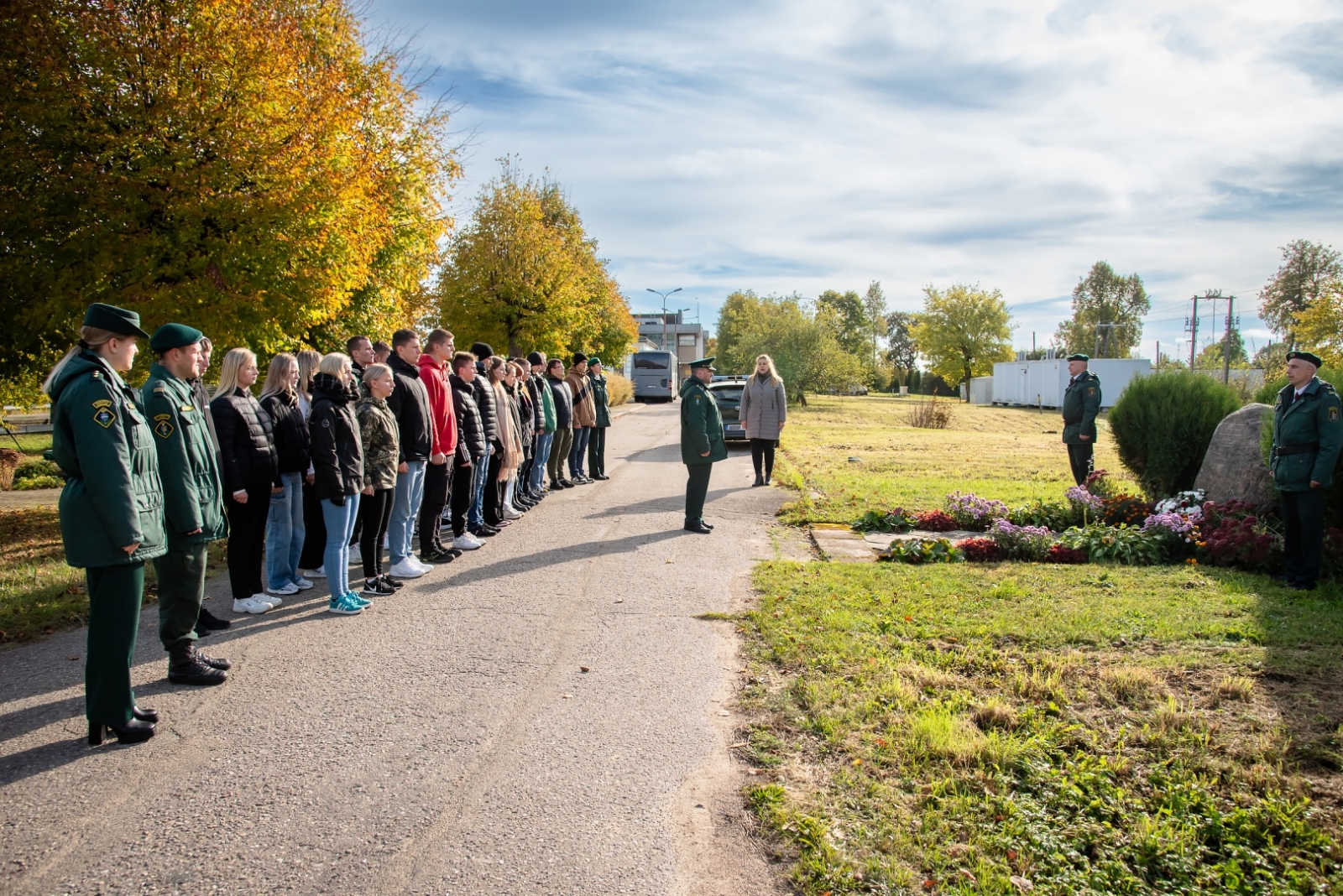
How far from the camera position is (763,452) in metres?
12.8

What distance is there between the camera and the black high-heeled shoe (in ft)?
12.2

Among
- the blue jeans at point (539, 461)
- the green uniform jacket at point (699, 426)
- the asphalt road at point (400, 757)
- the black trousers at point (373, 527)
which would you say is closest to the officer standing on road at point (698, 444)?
the green uniform jacket at point (699, 426)

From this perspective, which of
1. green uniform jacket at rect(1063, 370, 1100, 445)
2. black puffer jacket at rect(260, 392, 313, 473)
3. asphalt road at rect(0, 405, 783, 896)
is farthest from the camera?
green uniform jacket at rect(1063, 370, 1100, 445)

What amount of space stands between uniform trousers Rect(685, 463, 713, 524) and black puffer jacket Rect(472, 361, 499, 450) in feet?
7.41

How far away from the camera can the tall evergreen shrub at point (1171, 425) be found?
9695mm

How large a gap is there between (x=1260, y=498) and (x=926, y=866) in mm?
7389

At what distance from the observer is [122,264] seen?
29.4 ft

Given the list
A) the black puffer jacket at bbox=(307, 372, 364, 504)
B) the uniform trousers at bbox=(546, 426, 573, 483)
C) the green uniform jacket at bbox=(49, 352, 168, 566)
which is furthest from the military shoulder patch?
the uniform trousers at bbox=(546, 426, 573, 483)

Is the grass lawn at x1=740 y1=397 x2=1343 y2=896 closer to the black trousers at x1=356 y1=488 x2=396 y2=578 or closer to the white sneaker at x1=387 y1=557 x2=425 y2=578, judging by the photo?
the white sneaker at x1=387 y1=557 x2=425 y2=578

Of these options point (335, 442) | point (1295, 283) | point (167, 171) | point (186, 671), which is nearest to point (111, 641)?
point (186, 671)

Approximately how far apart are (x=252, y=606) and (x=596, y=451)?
7993 mm

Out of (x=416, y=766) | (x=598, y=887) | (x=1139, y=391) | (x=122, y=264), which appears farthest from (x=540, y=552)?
(x=1139, y=391)

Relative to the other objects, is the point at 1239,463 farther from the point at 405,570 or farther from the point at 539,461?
the point at 405,570

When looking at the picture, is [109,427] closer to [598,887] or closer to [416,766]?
[416,766]
